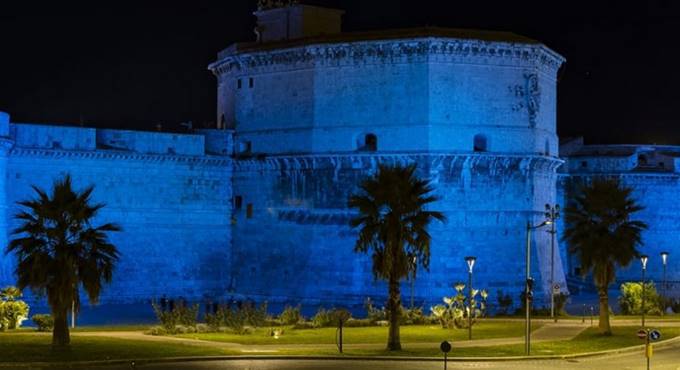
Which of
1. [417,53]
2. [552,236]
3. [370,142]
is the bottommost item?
[552,236]

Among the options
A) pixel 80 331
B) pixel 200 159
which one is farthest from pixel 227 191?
pixel 80 331

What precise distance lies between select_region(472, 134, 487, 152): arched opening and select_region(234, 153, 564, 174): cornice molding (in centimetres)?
78

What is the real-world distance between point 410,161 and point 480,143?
353 cm

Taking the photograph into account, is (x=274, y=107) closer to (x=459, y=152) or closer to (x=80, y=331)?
(x=459, y=152)

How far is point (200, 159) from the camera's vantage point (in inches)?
2463

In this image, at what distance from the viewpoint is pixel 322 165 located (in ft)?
200

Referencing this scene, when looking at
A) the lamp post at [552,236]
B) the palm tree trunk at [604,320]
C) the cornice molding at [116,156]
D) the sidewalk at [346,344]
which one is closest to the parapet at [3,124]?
the cornice molding at [116,156]

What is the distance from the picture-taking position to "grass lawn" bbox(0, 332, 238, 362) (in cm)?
3209

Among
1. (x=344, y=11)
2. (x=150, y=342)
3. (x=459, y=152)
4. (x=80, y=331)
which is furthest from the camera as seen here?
(x=344, y=11)

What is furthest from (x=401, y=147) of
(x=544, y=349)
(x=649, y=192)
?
(x=649, y=192)

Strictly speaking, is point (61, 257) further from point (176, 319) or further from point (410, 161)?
point (410, 161)

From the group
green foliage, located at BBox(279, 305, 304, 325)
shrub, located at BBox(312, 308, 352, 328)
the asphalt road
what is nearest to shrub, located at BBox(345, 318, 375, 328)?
shrub, located at BBox(312, 308, 352, 328)

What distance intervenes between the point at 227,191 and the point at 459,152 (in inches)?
498

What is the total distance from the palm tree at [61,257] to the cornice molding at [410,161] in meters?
24.7
